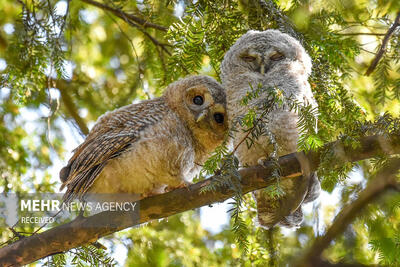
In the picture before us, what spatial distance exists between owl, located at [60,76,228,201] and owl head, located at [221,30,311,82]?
10.6 inches

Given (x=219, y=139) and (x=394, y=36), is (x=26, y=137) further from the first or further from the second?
(x=394, y=36)

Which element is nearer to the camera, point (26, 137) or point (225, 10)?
point (225, 10)

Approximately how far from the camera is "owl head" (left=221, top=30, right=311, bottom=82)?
8.41 ft

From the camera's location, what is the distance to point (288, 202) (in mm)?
2305

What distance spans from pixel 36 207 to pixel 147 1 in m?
1.71

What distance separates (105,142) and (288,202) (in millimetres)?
1019

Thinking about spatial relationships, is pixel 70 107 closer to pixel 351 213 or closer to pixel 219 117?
pixel 219 117

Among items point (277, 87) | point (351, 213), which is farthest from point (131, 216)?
point (351, 213)

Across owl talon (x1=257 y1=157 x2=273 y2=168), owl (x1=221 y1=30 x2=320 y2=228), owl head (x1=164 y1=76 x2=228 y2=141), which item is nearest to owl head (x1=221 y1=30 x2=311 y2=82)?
owl (x1=221 y1=30 x2=320 y2=228)

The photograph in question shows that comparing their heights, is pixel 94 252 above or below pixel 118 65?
below

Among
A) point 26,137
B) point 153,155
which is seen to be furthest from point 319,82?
point 26,137

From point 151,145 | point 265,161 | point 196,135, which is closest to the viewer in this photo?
point 265,161

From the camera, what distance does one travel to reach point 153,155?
253 cm

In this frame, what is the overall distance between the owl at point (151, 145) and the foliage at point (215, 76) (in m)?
0.22
